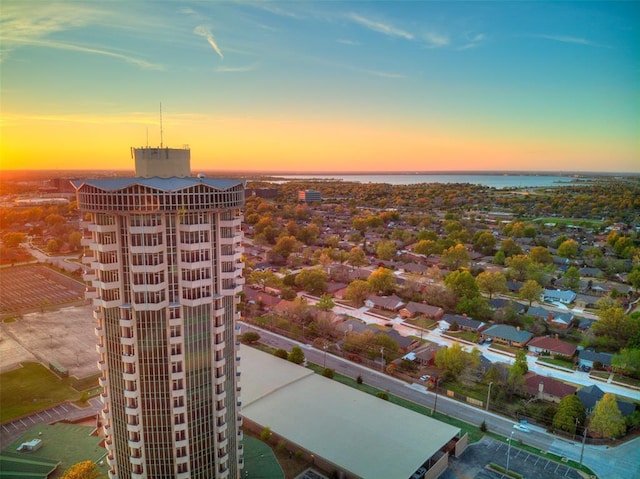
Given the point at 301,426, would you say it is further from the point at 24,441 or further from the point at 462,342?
the point at 462,342

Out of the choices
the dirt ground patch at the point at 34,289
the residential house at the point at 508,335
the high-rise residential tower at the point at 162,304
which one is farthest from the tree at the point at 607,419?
the dirt ground patch at the point at 34,289

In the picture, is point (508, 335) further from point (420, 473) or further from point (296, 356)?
point (420, 473)

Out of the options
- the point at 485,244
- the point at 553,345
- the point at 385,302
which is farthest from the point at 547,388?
the point at 485,244

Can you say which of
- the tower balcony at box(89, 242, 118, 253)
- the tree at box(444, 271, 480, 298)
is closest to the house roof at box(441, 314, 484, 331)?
the tree at box(444, 271, 480, 298)

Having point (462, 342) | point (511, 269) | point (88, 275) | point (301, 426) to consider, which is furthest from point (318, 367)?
point (511, 269)

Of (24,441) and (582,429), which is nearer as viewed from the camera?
(24,441)

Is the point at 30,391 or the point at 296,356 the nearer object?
the point at 30,391
